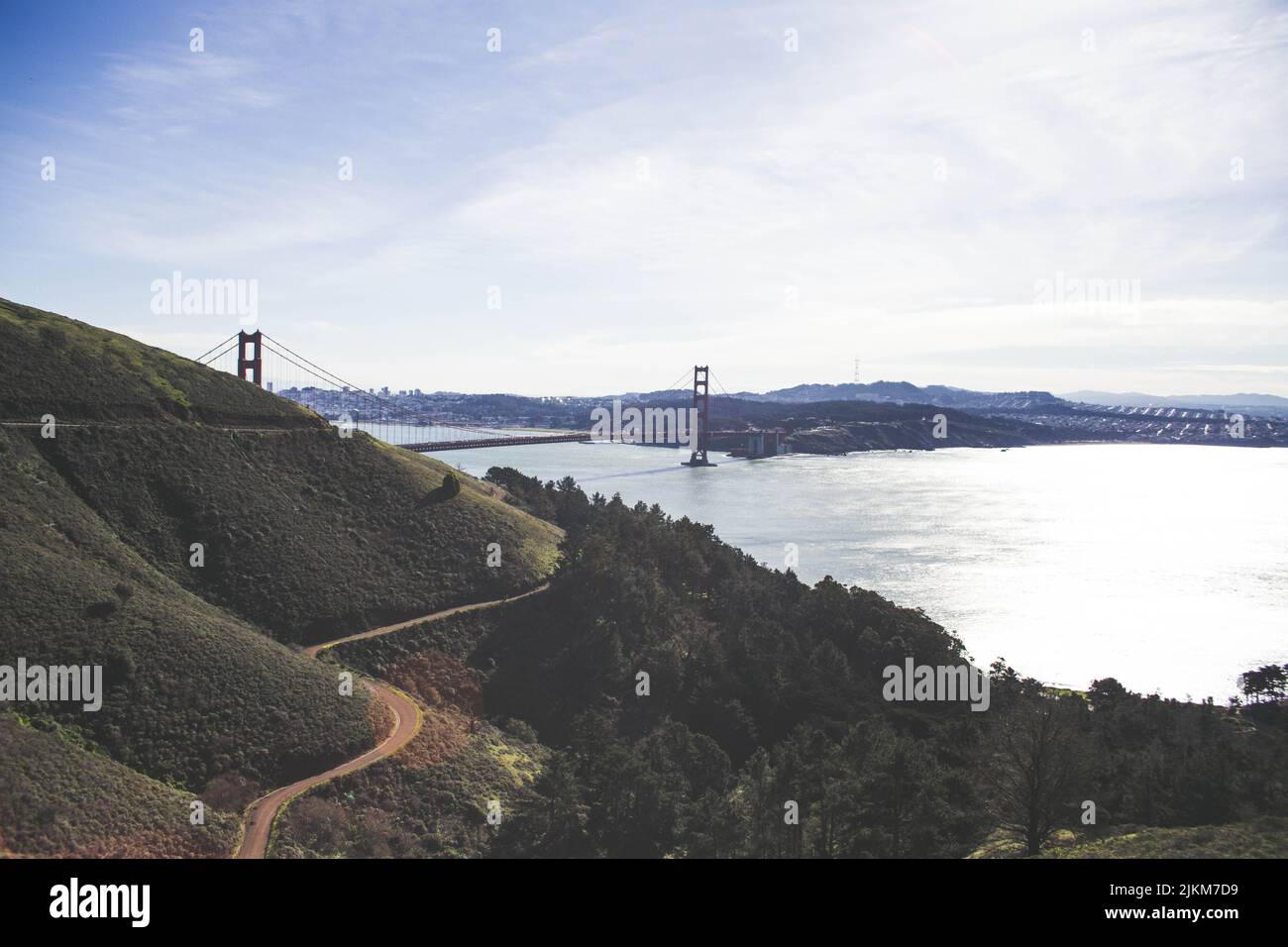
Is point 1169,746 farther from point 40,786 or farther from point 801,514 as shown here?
point 801,514

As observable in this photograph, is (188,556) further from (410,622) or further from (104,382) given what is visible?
(104,382)

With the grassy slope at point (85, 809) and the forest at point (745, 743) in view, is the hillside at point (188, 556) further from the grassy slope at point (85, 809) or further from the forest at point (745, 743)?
the forest at point (745, 743)

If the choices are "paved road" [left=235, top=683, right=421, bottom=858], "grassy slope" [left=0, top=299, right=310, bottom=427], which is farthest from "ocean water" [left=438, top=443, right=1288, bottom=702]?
"grassy slope" [left=0, top=299, right=310, bottom=427]

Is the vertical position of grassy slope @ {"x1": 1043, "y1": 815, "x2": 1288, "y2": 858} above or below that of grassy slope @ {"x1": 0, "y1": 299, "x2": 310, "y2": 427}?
below

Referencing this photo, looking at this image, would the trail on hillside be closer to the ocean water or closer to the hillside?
the hillside

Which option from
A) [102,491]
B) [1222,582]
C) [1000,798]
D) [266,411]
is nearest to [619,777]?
[1000,798]
